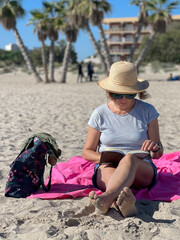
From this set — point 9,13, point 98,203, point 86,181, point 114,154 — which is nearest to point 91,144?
point 114,154

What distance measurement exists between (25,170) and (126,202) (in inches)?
42.3

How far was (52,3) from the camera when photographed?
2231 centimetres

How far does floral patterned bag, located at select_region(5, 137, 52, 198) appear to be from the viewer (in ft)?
9.96

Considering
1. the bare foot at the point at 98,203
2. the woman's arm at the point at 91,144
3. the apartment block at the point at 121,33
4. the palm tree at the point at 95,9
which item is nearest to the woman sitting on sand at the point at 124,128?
the woman's arm at the point at 91,144

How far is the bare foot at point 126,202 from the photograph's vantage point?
2.36 metres

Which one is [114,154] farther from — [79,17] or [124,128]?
[79,17]

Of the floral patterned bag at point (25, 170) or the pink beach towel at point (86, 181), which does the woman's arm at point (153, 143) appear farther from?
the floral patterned bag at point (25, 170)

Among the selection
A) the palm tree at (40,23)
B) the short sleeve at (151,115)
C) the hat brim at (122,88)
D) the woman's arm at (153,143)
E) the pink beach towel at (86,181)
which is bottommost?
the pink beach towel at (86,181)

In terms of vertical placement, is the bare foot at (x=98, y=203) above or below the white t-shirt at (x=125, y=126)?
below

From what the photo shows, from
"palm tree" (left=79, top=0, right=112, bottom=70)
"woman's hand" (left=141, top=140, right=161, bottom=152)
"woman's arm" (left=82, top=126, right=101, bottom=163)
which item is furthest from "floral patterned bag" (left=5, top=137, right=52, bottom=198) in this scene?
"palm tree" (left=79, top=0, right=112, bottom=70)

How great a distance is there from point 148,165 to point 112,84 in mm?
772

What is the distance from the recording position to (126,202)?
2395 millimetres

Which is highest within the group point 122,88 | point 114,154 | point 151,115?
point 122,88

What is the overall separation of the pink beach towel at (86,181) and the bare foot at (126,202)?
0.58 m
